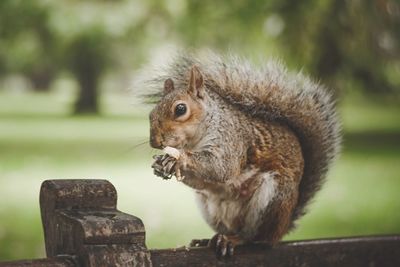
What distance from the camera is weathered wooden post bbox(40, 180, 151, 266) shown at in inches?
49.5

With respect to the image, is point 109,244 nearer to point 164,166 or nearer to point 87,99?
point 164,166

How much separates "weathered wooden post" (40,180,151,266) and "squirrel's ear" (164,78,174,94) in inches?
25.2

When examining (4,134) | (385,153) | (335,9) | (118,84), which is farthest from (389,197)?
(118,84)

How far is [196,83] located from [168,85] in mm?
73

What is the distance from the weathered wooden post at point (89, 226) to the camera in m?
1.26

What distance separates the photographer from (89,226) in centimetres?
127

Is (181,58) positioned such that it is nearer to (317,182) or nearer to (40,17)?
(317,182)

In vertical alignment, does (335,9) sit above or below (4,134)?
below

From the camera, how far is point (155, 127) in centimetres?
190

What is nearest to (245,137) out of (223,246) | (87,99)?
(223,246)

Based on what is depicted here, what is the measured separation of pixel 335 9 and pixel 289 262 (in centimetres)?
589

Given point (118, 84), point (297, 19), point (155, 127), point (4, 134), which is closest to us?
point (155, 127)

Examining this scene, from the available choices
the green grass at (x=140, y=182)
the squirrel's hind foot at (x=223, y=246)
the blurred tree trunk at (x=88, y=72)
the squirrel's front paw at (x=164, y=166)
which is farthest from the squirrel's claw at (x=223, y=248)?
the blurred tree trunk at (x=88, y=72)

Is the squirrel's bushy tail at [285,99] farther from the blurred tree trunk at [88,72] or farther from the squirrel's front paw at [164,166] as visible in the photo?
the blurred tree trunk at [88,72]
